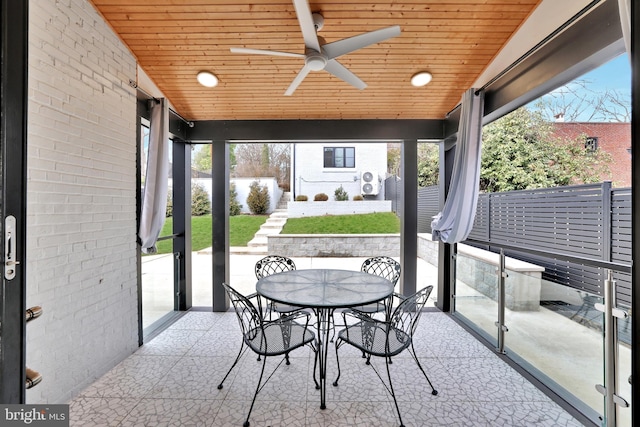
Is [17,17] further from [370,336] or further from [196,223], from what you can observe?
[196,223]

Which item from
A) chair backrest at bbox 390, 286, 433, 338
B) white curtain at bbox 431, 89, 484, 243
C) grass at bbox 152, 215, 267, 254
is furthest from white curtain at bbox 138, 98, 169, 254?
white curtain at bbox 431, 89, 484, 243

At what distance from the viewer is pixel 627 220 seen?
262 centimetres

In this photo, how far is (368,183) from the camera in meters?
11.4

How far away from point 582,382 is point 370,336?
155 centimetres

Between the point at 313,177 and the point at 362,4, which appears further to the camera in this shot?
the point at 313,177

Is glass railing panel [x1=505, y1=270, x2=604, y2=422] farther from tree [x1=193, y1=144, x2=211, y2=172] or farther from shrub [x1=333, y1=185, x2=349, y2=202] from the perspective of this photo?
shrub [x1=333, y1=185, x2=349, y2=202]

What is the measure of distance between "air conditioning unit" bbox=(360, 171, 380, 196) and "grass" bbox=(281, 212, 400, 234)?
1416mm

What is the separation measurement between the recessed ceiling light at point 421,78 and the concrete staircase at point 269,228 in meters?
5.80

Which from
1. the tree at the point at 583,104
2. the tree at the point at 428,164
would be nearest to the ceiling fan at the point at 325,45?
the tree at the point at 428,164

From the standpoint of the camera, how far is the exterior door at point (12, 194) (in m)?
0.93

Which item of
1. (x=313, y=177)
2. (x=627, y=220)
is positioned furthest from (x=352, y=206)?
(x=627, y=220)

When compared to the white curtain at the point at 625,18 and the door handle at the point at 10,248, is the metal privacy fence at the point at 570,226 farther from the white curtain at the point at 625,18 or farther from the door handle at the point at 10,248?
the door handle at the point at 10,248

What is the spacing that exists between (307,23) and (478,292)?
3.17 m

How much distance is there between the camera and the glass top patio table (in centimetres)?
203
